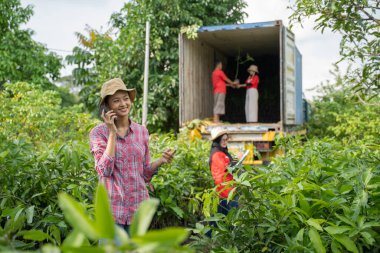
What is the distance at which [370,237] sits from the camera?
2338 millimetres

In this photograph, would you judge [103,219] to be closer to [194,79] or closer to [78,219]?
[78,219]

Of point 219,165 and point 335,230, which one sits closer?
point 335,230

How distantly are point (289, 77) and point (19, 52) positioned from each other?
13798 mm

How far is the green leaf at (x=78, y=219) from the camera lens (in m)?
0.79

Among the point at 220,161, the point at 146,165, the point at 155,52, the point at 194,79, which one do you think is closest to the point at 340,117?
the point at 194,79

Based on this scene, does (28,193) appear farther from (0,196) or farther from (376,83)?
(376,83)

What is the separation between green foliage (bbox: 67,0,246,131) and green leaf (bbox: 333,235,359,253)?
11.1m

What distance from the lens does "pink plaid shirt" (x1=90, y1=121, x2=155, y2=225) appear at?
323 cm

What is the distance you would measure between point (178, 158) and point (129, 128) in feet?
9.69

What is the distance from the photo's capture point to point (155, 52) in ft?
45.0

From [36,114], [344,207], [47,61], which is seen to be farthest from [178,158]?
[47,61]

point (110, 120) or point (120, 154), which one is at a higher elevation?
point (110, 120)

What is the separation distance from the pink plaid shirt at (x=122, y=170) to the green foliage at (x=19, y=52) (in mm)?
17747

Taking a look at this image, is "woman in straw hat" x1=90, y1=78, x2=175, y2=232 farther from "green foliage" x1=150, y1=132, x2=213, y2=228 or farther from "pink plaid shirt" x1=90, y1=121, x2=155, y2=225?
"green foliage" x1=150, y1=132, x2=213, y2=228
